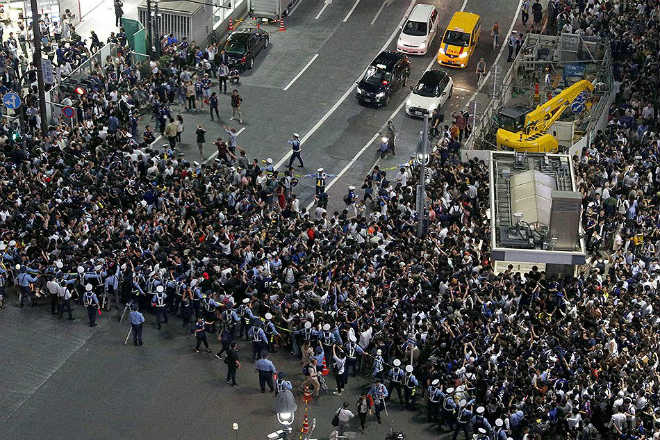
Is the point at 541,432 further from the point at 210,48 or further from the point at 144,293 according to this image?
the point at 210,48

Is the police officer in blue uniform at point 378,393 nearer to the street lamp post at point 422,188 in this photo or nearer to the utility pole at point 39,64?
the street lamp post at point 422,188

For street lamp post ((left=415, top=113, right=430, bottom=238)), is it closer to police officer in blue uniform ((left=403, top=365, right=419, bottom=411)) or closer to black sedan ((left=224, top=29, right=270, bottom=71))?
police officer in blue uniform ((left=403, top=365, right=419, bottom=411))

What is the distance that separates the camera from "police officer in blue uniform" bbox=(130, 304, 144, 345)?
37.8 metres

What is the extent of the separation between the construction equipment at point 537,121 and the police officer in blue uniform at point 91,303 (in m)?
18.9

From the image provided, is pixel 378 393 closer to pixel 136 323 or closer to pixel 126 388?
pixel 126 388

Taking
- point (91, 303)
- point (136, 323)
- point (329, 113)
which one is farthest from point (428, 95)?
point (91, 303)

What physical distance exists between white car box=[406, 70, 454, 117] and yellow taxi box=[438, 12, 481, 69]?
3.22m

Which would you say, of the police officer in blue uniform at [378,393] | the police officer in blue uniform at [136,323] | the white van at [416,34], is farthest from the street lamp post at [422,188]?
the white van at [416,34]

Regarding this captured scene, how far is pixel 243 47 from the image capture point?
55969mm

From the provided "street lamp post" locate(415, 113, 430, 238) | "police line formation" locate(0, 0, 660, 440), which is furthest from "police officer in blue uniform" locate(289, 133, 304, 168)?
"street lamp post" locate(415, 113, 430, 238)

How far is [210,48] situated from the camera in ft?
183

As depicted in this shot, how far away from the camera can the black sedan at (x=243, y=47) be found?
55.7 m

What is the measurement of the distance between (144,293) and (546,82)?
2367 centimetres

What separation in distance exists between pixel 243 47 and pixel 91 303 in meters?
20.5
